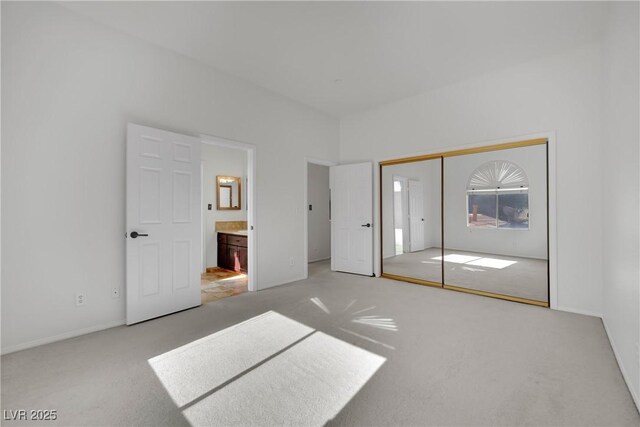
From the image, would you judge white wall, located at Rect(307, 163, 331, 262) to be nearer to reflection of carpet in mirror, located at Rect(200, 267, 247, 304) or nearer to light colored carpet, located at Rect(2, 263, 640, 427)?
reflection of carpet in mirror, located at Rect(200, 267, 247, 304)

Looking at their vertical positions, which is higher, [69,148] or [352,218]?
[69,148]

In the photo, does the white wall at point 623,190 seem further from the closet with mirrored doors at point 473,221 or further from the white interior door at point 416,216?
the white interior door at point 416,216

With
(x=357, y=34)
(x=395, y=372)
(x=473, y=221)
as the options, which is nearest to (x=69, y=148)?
(x=357, y=34)

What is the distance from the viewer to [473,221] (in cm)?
494

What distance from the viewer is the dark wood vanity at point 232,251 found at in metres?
5.20

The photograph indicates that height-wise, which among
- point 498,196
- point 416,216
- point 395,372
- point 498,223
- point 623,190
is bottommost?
point 395,372

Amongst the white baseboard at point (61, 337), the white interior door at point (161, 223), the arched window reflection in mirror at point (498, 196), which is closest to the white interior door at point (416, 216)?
the arched window reflection in mirror at point (498, 196)

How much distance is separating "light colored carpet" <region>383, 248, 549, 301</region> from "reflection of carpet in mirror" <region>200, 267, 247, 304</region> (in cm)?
260

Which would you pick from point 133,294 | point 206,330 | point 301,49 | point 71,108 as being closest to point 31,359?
point 133,294

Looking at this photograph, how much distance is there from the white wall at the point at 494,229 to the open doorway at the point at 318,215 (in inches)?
111

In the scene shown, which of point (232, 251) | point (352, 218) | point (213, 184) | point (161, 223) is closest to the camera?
point (161, 223)

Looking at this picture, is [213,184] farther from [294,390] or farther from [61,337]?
[294,390]

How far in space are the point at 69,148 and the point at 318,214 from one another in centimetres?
494

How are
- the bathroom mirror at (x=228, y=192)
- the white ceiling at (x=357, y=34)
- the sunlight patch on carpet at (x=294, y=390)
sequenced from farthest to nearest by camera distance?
the bathroom mirror at (x=228, y=192) → the white ceiling at (x=357, y=34) → the sunlight patch on carpet at (x=294, y=390)
